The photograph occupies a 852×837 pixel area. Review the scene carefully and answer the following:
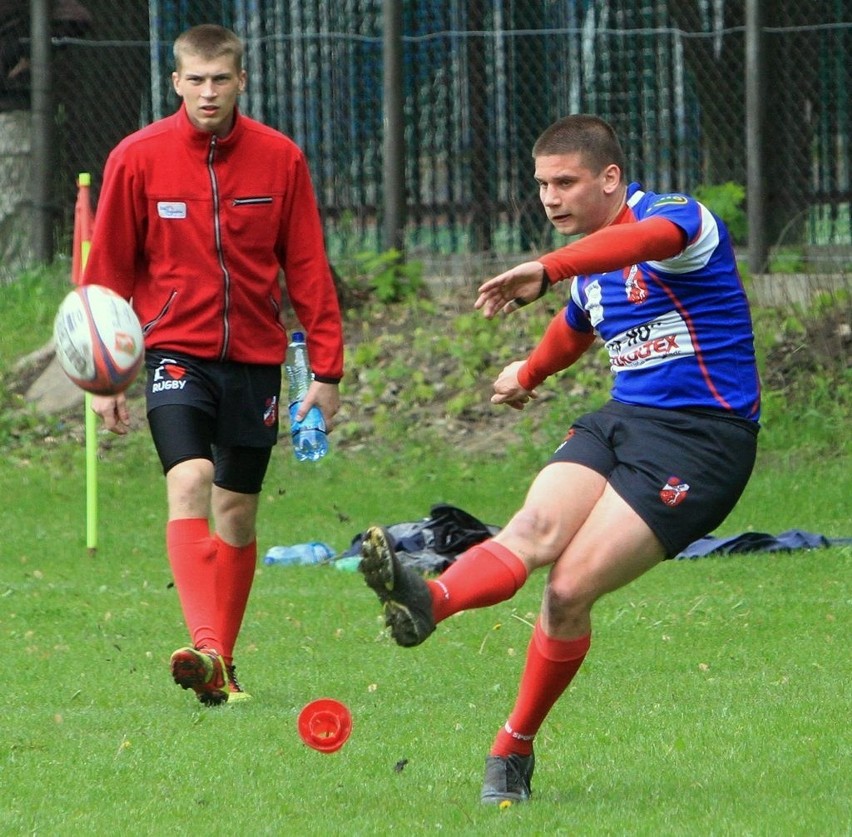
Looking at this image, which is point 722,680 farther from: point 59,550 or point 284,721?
point 59,550

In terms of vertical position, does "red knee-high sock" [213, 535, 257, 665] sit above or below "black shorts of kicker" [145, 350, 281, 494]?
below

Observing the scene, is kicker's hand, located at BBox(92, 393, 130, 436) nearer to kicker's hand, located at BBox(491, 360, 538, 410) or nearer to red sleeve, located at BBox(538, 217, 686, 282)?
kicker's hand, located at BBox(491, 360, 538, 410)

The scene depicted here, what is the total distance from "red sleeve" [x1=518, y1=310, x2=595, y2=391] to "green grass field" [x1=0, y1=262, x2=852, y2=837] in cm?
125

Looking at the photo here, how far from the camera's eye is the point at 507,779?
4926 millimetres

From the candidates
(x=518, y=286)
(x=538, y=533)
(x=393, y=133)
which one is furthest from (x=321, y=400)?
(x=393, y=133)

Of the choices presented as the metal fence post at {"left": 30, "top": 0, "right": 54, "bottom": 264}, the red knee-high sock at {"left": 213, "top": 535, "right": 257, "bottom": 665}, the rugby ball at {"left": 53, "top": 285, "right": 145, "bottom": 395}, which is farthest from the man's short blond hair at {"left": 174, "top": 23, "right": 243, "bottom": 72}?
the metal fence post at {"left": 30, "top": 0, "right": 54, "bottom": 264}

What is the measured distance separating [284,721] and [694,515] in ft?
6.24

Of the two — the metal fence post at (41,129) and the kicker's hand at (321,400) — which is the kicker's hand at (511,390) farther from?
the metal fence post at (41,129)

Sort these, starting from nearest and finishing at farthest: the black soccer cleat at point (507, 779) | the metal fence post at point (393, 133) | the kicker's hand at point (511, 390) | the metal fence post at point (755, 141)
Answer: the black soccer cleat at point (507, 779) < the kicker's hand at point (511, 390) < the metal fence post at point (755, 141) < the metal fence post at point (393, 133)

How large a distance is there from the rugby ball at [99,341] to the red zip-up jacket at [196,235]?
0.41 m

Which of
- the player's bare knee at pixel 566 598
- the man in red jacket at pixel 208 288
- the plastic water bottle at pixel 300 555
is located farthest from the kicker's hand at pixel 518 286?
the plastic water bottle at pixel 300 555

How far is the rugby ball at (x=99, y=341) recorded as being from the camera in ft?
19.7

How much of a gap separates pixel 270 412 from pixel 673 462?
2.28 metres

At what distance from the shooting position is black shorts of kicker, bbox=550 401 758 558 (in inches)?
190
